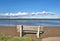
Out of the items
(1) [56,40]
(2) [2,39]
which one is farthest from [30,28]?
(2) [2,39]

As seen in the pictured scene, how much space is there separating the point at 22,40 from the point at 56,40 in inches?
211

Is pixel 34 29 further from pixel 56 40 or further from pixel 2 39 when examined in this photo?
pixel 2 39

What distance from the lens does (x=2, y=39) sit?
907 cm

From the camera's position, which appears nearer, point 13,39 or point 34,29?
point 13,39

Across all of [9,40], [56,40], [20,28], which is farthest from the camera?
[20,28]

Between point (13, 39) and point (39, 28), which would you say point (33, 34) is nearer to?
point (39, 28)

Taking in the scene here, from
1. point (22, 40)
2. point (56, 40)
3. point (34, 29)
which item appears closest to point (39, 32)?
point (34, 29)

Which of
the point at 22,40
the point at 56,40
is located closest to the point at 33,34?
the point at 56,40

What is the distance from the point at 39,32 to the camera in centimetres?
1631

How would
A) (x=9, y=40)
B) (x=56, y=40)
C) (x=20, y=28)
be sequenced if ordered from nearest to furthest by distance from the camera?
1. (x=9, y=40)
2. (x=56, y=40)
3. (x=20, y=28)

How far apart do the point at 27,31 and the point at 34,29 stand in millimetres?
558

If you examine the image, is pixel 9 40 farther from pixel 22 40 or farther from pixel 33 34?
pixel 33 34

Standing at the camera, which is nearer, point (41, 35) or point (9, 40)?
point (9, 40)

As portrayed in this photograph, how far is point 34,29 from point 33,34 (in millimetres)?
821
